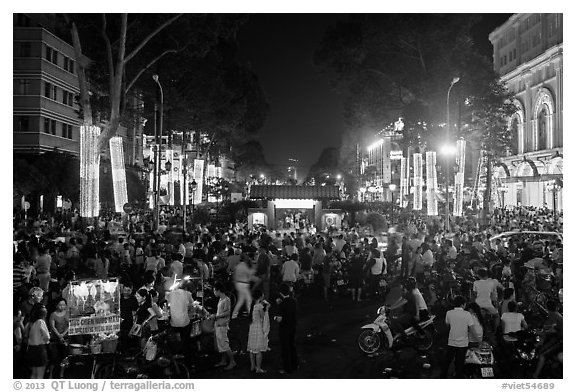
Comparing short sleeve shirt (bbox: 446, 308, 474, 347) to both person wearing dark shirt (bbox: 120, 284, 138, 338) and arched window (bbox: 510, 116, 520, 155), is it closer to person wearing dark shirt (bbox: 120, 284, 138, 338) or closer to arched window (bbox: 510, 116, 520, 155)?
person wearing dark shirt (bbox: 120, 284, 138, 338)

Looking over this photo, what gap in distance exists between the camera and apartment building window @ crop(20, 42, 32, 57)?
38.4m

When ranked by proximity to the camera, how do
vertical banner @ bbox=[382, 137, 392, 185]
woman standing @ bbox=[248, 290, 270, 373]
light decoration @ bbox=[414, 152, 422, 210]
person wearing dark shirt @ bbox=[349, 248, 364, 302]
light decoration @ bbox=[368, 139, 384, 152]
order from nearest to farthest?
woman standing @ bbox=[248, 290, 270, 373]
person wearing dark shirt @ bbox=[349, 248, 364, 302]
light decoration @ bbox=[414, 152, 422, 210]
vertical banner @ bbox=[382, 137, 392, 185]
light decoration @ bbox=[368, 139, 384, 152]

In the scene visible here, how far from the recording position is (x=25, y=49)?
3862 cm

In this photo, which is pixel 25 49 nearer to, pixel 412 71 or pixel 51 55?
pixel 51 55

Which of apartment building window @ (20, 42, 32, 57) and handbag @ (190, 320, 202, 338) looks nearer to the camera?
handbag @ (190, 320, 202, 338)

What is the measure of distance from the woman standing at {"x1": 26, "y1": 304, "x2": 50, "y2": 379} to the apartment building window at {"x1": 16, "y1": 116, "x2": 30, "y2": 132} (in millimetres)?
34645

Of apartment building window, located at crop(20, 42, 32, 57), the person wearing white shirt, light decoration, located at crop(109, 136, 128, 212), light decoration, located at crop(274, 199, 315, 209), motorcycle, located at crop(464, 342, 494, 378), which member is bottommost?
motorcycle, located at crop(464, 342, 494, 378)

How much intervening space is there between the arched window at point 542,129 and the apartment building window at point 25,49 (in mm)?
48151

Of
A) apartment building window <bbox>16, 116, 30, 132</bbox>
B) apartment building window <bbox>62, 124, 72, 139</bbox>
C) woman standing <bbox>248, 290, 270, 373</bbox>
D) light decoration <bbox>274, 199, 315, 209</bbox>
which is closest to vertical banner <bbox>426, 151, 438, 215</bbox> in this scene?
light decoration <bbox>274, 199, 315, 209</bbox>

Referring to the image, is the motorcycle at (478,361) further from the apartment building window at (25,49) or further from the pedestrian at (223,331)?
the apartment building window at (25,49)

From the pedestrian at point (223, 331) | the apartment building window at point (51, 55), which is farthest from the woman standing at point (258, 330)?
the apartment building window at point (51, 55)

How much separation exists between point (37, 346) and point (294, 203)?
27390mm
